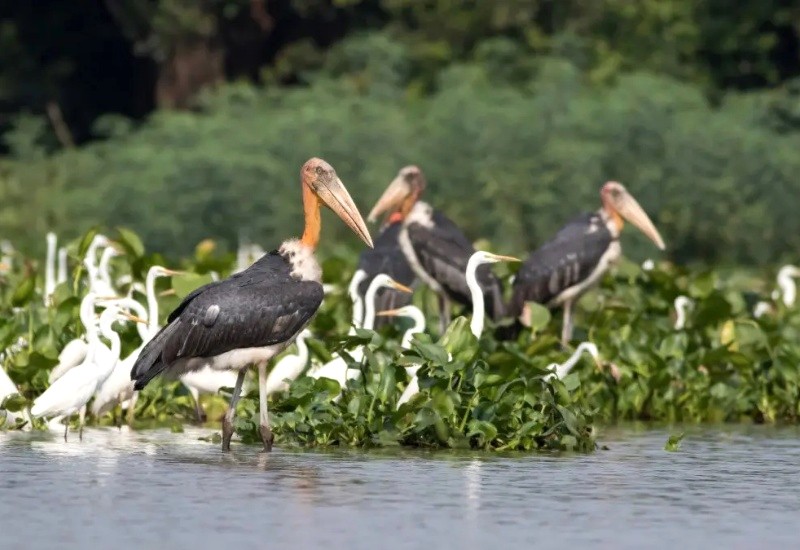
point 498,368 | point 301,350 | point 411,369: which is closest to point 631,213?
point 498,368

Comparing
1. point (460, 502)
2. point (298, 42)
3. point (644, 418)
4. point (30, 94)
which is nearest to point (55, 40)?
point (30, 94)

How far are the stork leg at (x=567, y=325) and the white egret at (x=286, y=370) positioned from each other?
218 centimetres

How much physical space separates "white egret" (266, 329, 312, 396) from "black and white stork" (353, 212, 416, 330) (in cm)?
204

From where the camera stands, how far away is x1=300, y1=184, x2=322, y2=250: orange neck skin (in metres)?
12.5

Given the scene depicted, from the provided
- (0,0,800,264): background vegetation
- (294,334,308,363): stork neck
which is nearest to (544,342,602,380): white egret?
(294,334,308,363): stork neck

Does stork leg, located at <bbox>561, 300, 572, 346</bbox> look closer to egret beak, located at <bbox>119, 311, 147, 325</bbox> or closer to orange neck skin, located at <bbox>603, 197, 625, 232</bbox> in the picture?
orange neck skin, located at <bbox>603, 197, 625, 232</bbox>

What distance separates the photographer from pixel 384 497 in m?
10.4

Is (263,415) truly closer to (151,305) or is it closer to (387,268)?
(151,305)

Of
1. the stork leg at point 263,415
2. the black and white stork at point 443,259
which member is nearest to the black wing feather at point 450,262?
the black and white stork at point 443,259

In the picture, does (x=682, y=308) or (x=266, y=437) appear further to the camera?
(x=682, y=308)

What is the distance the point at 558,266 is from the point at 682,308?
0.90 m

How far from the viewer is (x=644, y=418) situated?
1509cm

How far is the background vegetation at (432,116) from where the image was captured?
83.5 feet

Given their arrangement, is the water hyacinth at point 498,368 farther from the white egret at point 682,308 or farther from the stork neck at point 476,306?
the stork neck at point 476,306
